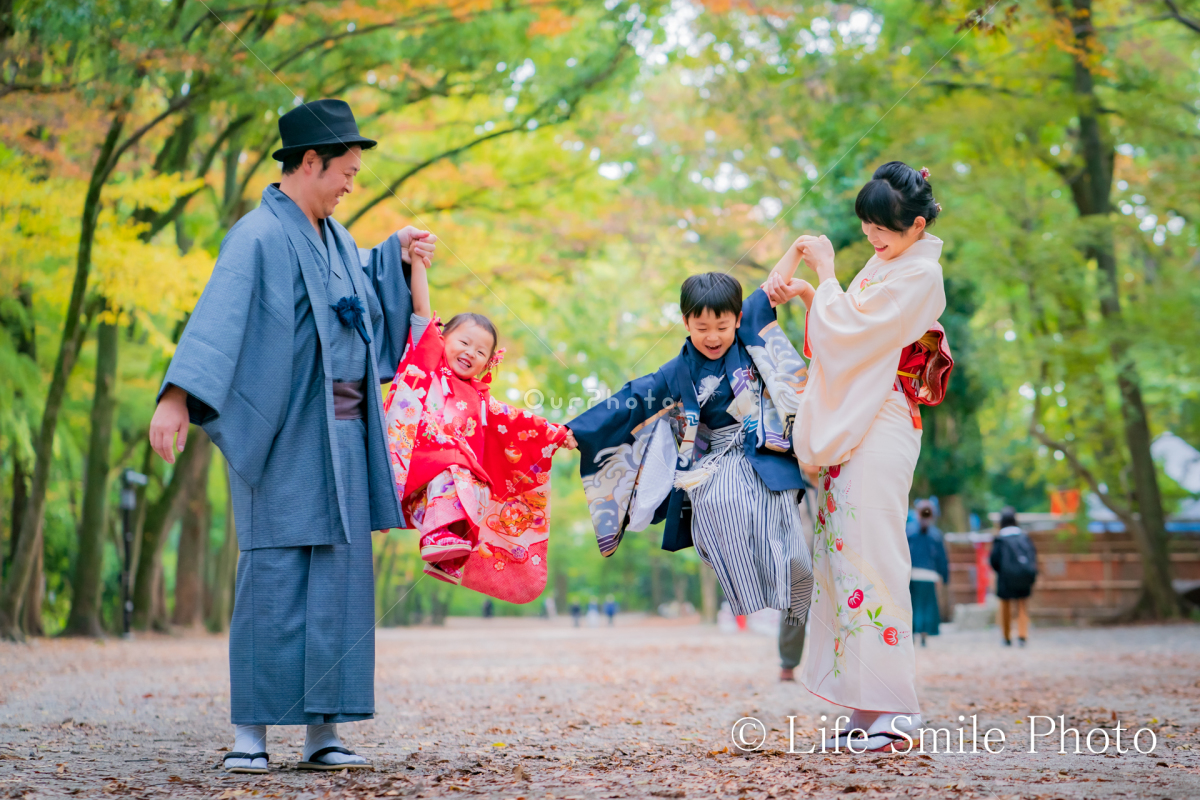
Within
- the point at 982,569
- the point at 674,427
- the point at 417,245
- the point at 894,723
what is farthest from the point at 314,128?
the point at 982,569

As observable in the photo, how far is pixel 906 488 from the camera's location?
12.5 feet

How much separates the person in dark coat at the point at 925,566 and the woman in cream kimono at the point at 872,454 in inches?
301

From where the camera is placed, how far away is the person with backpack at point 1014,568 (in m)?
11.9

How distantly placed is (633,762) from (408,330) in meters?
1.85

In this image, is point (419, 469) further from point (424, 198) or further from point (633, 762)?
point (424, 198)

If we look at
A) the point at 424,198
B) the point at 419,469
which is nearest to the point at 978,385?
the point at 424,198

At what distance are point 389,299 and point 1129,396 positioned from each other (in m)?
13.1

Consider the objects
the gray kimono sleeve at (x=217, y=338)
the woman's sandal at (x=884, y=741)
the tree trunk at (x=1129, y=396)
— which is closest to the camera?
the gray kimono sleeve at (x=217, y=338)

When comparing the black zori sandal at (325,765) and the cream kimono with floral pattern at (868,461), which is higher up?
the cream kimono with floral pattern at (868,461)

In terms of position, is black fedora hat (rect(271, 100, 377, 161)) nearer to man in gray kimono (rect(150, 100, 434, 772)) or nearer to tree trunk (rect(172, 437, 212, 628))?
man in gray kimono (rect(150, 100, 434, 772))

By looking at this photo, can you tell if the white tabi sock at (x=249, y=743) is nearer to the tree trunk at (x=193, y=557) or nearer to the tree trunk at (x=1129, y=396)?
the tree trunk at (x=1129, y=396)
